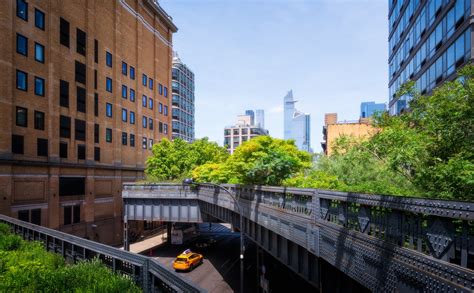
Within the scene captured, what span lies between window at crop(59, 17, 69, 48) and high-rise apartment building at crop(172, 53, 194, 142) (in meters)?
58.8

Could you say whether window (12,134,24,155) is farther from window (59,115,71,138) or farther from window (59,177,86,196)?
window (59,177,86,196)

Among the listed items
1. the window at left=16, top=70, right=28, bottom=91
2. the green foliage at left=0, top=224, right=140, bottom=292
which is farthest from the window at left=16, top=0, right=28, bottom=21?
the green foliage at left=0, top=224, right=140, bottom=292

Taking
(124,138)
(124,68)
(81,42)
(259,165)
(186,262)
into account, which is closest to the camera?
(259,165)

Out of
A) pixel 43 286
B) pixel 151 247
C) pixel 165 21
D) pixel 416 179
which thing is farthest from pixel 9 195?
pixel 165 21

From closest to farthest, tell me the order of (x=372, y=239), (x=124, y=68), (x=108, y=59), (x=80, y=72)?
(x=372, y=239)
(x=80, y=72)
(x=108, y=59)
(x=124, y=68)

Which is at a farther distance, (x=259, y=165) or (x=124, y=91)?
(x=124, y=91)

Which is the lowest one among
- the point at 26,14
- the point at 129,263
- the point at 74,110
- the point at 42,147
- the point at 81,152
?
the point at 129,263

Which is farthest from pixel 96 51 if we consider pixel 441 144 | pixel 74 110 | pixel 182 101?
pixel 182 101

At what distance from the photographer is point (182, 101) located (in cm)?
10019

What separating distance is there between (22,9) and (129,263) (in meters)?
34.6

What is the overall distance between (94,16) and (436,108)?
4240 cm

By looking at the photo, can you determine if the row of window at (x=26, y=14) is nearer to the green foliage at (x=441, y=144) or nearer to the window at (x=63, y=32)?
the window at (x=63, y=32)

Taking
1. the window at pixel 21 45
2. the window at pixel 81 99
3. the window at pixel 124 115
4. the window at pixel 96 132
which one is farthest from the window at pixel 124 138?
the window at pixel 21 45

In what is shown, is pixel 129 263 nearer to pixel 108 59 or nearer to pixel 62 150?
pixel 62 150
